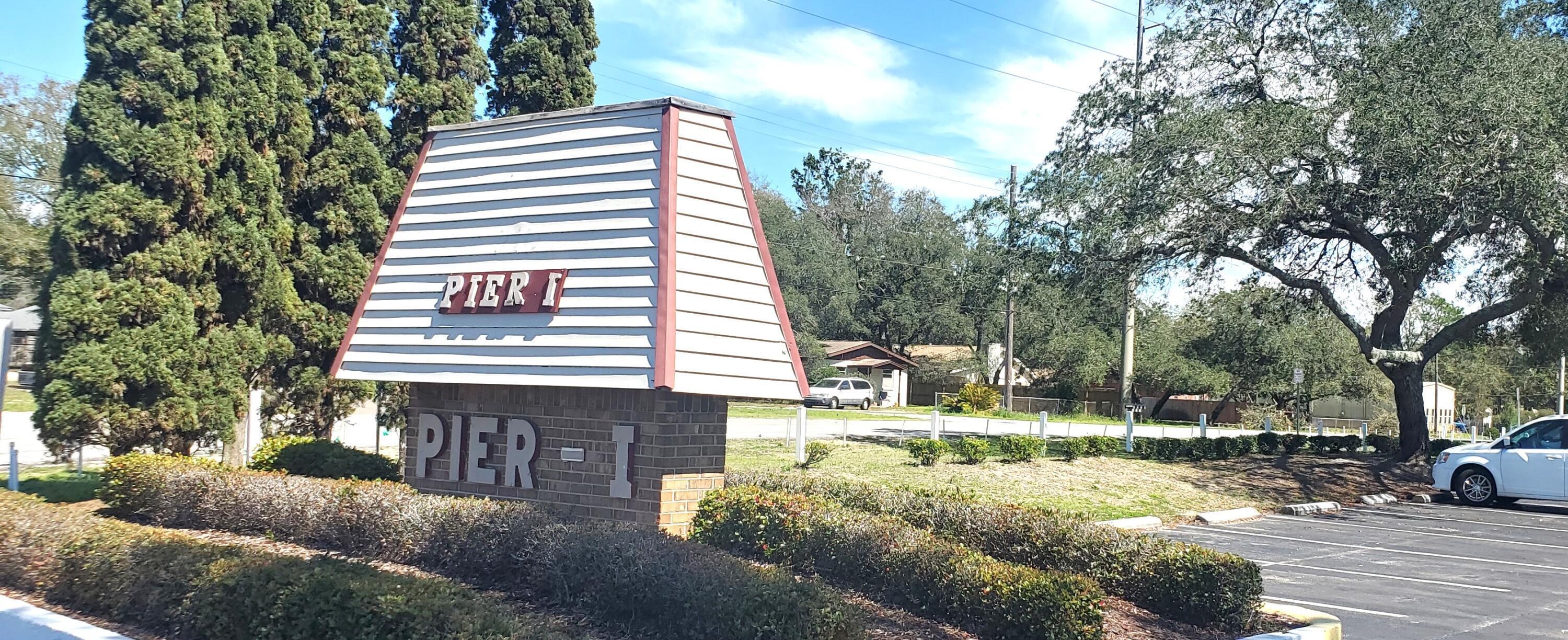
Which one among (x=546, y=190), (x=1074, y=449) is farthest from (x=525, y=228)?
Result: (x=1074, y=449)

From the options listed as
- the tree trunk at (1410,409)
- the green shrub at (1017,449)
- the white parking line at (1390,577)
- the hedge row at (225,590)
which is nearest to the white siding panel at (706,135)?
the hedge row at (225,590)

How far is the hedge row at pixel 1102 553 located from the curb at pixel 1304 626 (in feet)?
1.03

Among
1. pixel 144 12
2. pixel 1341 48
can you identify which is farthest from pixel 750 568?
pixel 1341 48

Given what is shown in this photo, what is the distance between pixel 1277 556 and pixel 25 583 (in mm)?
12688

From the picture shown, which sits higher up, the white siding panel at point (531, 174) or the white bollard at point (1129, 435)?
the white siding panel at point (531, 174)

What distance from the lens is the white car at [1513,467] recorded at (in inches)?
709

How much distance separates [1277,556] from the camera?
12.7 metres

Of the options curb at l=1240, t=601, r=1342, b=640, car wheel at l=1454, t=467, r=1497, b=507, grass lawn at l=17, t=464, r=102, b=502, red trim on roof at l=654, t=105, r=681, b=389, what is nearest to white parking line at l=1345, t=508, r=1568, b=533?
car wheel at l=1454, t=467, r=1497, b=507

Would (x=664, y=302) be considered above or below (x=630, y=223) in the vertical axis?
below

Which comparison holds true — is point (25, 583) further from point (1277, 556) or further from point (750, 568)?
point (1277, 556)

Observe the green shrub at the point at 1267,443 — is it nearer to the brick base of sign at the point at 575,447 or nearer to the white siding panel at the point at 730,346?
the white siding panel at the point at 730,346

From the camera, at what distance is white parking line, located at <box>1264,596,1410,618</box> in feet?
30.4

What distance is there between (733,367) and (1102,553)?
334 centimetres

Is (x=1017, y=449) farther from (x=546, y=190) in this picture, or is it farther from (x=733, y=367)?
(x=546, y=190)
